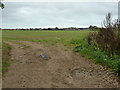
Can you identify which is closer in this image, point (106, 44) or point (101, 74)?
point (101, 74)

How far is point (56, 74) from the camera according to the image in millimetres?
8516

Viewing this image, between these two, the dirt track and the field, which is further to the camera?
the field

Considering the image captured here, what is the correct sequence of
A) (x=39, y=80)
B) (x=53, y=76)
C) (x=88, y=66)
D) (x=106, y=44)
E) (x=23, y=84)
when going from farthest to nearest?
(x=106, y=44) < (x=88, y=66) < (x=53, y=76) < (x=39, y=80) < (x=23, y=84)

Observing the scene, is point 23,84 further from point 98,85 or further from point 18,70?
point 98,85

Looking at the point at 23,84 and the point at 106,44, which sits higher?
the point at 106,44

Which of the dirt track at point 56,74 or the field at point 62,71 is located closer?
the dirt track at point 56,74

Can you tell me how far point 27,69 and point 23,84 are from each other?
2056 mm

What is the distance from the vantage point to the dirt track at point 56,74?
729 cm

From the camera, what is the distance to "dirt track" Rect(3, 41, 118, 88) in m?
7.29

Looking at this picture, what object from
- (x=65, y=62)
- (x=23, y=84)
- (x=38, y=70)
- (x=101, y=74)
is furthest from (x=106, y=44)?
(x=23, y=84)

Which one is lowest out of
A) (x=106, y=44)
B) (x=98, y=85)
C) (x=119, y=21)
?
(x=98, y=85)

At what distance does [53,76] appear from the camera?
8.21 m

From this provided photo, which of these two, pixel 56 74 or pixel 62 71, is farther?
pixel 62 71

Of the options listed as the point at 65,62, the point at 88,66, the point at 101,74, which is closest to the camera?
the point at 101,74
